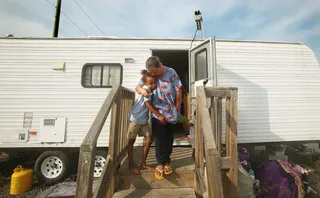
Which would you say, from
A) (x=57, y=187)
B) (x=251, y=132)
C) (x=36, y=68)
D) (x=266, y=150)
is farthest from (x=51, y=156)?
(x=266, y=150)

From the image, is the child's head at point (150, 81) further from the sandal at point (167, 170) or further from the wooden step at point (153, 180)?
the wooden step at point (153, 180)

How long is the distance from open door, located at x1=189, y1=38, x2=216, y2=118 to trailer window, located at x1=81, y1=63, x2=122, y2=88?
1.91 metres

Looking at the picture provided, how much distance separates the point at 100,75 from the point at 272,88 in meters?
4.53

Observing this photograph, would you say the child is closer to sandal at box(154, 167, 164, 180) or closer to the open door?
sandal at box(154, 167, 164, 180)

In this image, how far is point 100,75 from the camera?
4363mm

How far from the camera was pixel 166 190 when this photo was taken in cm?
243

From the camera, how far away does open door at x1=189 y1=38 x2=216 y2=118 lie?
3504 mm

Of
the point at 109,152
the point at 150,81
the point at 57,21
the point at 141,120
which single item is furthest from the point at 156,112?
the point at 57,21

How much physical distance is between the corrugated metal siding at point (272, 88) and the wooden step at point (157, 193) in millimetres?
2571

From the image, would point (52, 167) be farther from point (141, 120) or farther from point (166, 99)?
point (166, 99)

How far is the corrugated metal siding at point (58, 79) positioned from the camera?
13.6 feet

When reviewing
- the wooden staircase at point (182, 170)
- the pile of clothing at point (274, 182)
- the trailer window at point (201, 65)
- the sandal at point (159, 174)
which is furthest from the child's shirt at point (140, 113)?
the pile of clothing at point (274, 182)

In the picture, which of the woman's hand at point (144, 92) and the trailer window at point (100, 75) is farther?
the trailer window at point (100, 75)

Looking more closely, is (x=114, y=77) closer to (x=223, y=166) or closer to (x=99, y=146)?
(x=99, y=146)
